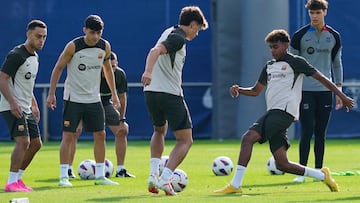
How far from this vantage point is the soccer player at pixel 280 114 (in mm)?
11906

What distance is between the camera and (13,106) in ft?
42.1

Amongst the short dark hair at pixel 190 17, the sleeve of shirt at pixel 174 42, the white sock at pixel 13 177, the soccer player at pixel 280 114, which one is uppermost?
the short dark hair at pixel 190 17

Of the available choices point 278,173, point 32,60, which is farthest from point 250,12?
point 32,60

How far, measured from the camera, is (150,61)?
37.5 ft

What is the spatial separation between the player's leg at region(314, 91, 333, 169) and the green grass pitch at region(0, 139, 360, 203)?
369mm

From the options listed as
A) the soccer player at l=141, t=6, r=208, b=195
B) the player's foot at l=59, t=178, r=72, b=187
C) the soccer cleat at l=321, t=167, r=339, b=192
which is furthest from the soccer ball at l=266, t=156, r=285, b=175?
the soccer player at l=141, t=6, r=208, b=195

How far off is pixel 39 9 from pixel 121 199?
16.9 meters

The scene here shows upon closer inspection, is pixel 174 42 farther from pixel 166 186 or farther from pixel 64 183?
pixel 64 183

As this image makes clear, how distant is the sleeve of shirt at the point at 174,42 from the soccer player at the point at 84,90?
77.7 inches

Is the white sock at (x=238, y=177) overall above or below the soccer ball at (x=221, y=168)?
above

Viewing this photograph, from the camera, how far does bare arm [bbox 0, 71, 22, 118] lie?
506 inches

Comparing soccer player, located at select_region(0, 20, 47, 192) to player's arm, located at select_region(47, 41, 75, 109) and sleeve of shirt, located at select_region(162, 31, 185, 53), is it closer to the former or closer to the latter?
player's arm, located at select_region(47, 41, 75, 109)

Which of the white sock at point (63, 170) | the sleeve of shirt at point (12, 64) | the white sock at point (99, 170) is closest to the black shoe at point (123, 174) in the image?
the white sock at point (99, 170)

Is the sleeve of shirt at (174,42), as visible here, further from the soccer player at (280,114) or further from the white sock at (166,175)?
the white sock at (166,175)
